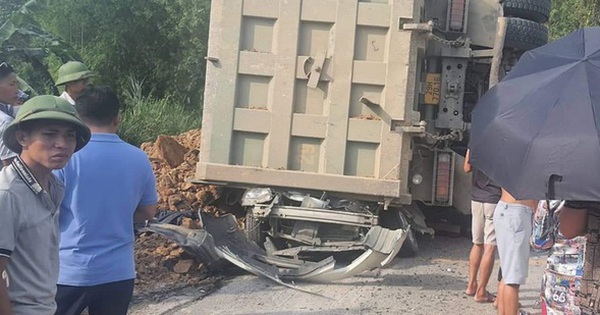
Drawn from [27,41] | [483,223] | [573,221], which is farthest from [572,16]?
[573,221]

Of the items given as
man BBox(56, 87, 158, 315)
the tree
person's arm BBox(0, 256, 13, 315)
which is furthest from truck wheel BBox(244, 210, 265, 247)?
the tree

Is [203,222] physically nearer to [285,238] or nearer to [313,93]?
[285,238]

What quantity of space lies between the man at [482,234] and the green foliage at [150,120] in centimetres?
971

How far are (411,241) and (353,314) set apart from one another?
1742mm

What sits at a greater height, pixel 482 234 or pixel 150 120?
pixel 150 120

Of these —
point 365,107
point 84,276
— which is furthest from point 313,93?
point 84,276

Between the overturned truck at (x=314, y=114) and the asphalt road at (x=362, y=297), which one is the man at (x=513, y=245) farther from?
the overturned truck at (x=314, y=114)

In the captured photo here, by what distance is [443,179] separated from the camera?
691cm

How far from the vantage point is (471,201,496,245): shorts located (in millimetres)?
5523

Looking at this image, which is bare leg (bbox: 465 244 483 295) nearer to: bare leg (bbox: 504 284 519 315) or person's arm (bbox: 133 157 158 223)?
bare leg (bbox: 504 284 519 315)

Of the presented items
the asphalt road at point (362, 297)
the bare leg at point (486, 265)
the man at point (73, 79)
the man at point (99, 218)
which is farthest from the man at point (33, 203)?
the bare leg at point (486, 265)

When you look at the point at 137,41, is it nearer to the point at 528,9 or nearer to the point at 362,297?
the point at 528,9

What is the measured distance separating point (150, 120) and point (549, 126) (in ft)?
44.9

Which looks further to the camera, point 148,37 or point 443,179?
point 148,37
